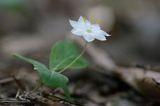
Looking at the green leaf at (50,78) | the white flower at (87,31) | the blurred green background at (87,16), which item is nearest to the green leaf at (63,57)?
the green leaf at (50,78)

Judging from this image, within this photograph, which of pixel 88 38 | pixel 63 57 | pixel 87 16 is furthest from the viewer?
pixel 87 16

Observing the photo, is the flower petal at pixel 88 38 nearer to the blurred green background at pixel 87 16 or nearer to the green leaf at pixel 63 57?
the green leaf at pixel 63 57

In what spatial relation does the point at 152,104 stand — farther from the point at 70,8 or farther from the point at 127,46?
the point at 70,8

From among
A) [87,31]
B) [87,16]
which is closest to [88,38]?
[87,31]

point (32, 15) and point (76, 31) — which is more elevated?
point (32, 15)

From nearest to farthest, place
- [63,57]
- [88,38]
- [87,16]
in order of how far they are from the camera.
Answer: [88,38] < [63,57] < [87,16]

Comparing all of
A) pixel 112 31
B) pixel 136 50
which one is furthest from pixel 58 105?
pixel 112 31

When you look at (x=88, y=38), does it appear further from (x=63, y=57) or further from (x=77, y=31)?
(x=63, y=57)
